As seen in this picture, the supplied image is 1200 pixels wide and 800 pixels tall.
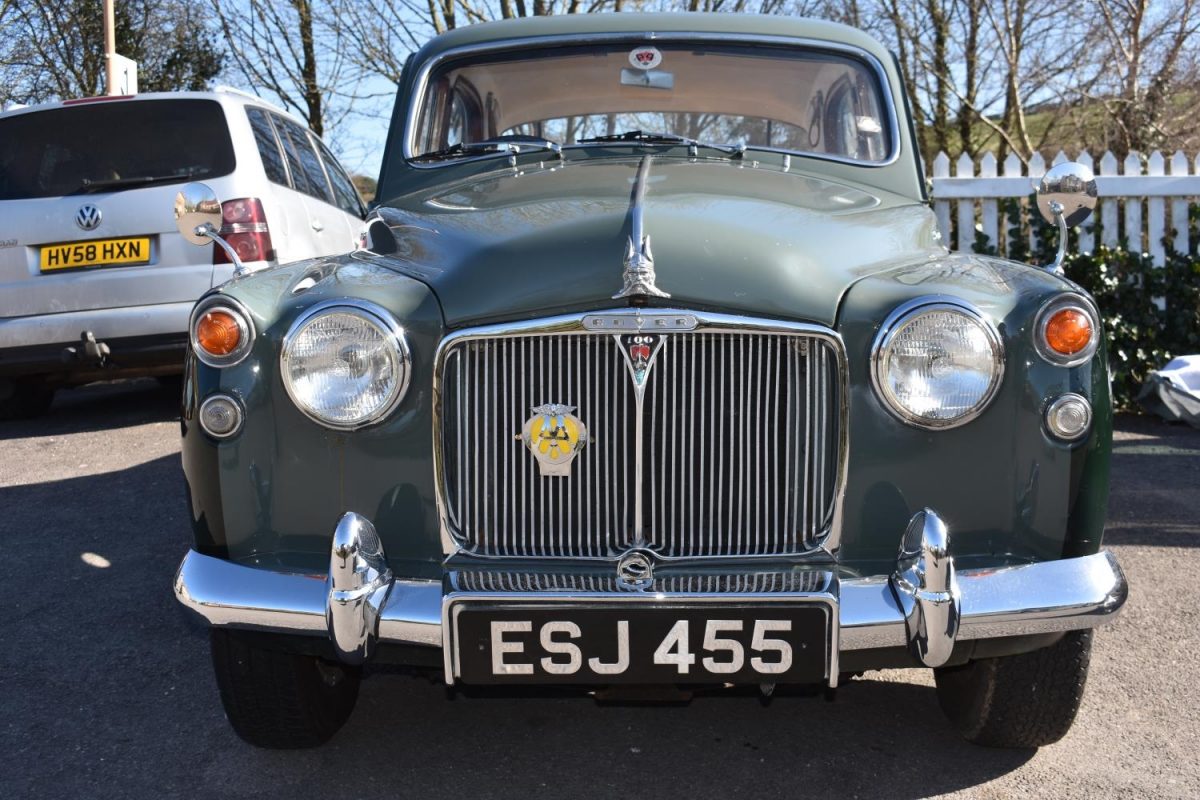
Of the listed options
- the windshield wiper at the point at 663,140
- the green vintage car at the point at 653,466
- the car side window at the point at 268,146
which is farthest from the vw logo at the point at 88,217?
the green vintage car at the point at 653,466

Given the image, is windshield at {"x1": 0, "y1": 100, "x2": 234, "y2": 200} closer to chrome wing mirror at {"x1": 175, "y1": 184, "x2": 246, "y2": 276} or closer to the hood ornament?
chrome wing mirror at {"x1": 175, "y1": 184, "x2": 246, "y2": 276}

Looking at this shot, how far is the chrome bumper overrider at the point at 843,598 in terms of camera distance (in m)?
2.24

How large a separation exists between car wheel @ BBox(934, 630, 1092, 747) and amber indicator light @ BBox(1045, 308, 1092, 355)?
62 centimetres

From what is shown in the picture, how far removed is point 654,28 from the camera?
3.97 metres

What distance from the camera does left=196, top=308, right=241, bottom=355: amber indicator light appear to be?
249cm

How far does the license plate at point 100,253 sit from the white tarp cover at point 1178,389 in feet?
18.4

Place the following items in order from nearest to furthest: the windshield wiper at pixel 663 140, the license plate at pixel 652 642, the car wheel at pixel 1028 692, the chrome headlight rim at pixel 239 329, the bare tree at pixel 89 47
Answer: the license plate at pixel 652 642, the chrome headlight rim at pixel 239 329, the car wheel at pixel 1028 692, the windshield wiper at pixel 663 140, the bare tree at pixel 89 47

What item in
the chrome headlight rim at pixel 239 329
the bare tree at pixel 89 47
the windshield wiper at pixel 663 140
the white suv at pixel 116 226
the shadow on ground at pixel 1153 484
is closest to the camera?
the chrome headlight rim at pixel 239 329

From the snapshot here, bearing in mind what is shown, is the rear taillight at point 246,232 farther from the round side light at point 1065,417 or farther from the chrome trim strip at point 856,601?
the round side light at point 1065,417

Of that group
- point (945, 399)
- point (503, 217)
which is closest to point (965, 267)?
point (945, 399)

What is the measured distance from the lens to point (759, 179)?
328 cm

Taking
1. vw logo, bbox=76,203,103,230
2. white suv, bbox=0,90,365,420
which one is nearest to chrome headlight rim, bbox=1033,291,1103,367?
white suv, bbox=0,90,365,420

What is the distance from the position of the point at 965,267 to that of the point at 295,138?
227 inches

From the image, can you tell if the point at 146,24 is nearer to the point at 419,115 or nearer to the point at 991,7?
the point at 991,7
